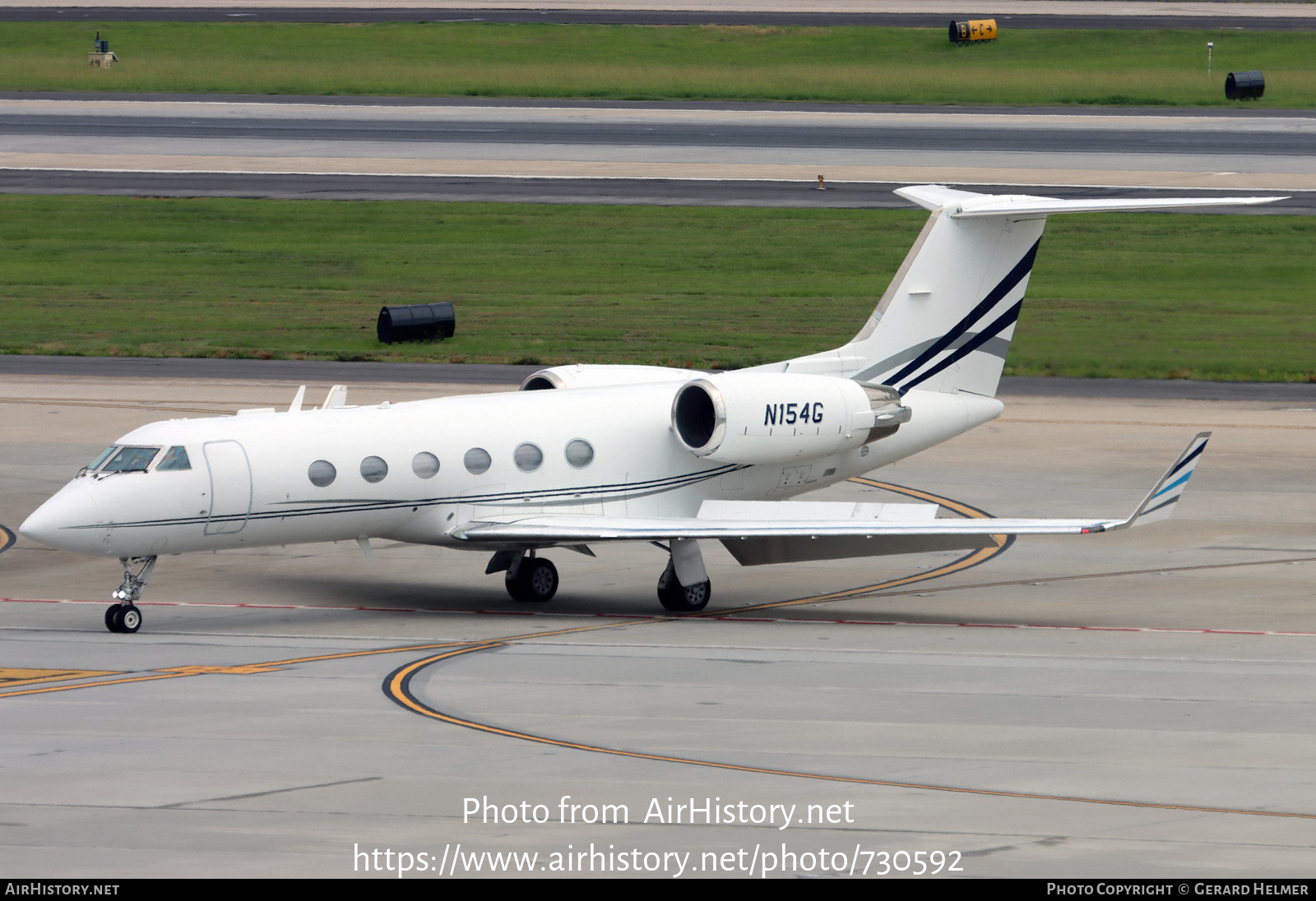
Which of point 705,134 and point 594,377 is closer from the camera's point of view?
point 594,377

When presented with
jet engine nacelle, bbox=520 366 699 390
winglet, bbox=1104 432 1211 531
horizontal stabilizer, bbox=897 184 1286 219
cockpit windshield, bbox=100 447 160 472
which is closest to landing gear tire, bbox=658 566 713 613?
jet engine nacelle, bbox=520 366 699 390

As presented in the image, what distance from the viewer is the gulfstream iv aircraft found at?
1054 inches

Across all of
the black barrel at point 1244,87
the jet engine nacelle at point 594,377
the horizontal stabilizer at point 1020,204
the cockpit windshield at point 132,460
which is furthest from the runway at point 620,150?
the cockpit windshield at point 132,460

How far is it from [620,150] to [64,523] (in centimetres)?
5630

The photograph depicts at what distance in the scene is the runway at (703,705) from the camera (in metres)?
16.2

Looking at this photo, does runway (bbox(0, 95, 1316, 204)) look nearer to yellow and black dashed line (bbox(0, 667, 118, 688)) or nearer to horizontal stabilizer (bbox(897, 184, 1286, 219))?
horizontal stabilizer (bbox(897, 184, 1286, 219))

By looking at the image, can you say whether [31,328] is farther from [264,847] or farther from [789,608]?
[264,847]

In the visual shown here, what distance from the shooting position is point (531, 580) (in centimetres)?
2988

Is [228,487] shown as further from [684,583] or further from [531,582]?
[684,583]

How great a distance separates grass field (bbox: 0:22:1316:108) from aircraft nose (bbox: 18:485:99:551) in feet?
237

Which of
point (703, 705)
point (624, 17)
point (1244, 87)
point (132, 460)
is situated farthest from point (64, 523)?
point (624, 17)

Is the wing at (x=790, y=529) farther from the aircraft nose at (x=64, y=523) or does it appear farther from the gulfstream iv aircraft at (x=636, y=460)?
the aircraft nose at (x=64, y=523)

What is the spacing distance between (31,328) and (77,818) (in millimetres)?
42795

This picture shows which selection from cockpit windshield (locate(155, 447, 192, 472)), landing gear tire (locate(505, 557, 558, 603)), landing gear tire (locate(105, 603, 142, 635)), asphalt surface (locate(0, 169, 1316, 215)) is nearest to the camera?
cockpit windshield (locate(155, 447, 192, 472))
